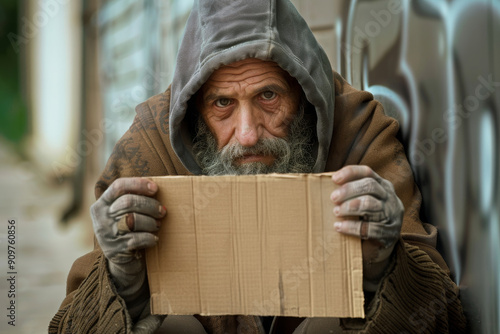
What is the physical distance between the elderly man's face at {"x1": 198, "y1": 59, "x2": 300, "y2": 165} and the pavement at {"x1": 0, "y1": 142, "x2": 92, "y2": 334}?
329cm

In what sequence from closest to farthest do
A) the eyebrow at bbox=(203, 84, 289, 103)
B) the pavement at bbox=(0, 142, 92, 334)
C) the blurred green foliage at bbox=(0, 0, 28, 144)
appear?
1. the eyebrow at bbox=(203, 84, 289, 103)
2. the pavement at bbox=(0, 142, 92, 334)
3. the blurred green foliage at bbox=(0, 0, 28, 144)

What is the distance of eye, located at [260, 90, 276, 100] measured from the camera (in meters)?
2.40

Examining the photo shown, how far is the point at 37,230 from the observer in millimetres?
5969

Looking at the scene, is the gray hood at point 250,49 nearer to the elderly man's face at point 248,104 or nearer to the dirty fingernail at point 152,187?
the elderly man's face at point 248,104

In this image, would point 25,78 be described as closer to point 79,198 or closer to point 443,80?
point 79,198

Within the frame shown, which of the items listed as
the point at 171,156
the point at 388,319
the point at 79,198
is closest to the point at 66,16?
the point at 79,198

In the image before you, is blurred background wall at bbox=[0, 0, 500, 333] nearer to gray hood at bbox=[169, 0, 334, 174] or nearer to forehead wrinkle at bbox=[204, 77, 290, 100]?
gray hood at bbox=[169, 0, 334, 174]

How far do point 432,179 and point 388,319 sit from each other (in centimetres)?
88

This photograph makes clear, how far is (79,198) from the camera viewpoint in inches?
229

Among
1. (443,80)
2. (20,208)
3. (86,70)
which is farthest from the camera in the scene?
(20,208)
